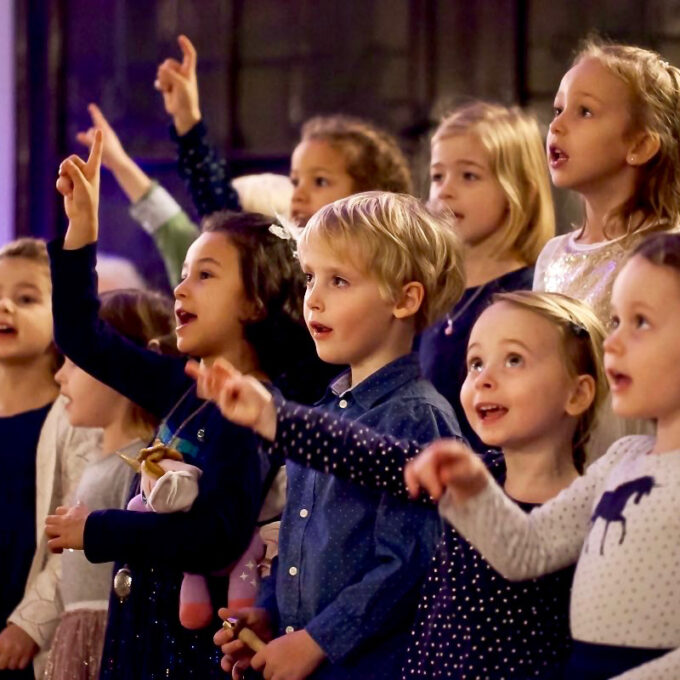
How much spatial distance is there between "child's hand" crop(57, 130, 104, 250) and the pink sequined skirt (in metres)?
0.81

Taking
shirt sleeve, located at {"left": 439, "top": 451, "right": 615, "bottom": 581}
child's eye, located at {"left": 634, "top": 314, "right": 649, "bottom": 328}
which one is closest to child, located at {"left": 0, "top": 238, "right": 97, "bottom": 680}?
shirt sleeve, located at {"left": 439, "top": 451, "right": 615, "bottom": 581}

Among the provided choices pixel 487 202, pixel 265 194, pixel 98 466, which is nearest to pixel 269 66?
pixel 265 194

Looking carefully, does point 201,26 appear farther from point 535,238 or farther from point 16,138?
point 535,238

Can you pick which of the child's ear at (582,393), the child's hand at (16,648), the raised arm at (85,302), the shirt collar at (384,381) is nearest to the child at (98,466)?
the child's hand at (16,648)

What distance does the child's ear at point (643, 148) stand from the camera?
8.01ft

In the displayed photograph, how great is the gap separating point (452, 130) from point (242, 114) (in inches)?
73.1

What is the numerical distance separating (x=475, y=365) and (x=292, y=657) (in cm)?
54

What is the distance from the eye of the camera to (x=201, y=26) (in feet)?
15.9

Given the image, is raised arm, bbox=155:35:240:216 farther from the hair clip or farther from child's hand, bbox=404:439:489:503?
child's hand, bbox=404:439:489:503

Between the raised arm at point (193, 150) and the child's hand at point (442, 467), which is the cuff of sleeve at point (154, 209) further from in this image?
the child's hand at point (442, 467)

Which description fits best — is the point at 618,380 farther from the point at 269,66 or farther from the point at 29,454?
the point at 269,66

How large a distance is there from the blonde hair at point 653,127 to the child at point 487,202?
521 millimetres

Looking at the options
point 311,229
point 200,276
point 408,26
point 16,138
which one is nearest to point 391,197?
point 311,229

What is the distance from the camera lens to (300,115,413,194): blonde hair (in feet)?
11.4
